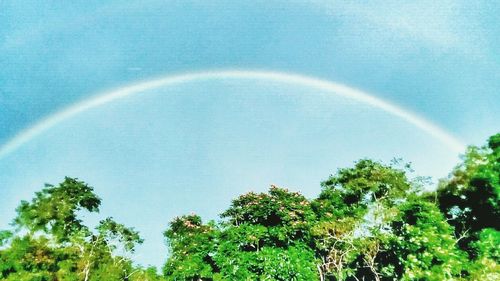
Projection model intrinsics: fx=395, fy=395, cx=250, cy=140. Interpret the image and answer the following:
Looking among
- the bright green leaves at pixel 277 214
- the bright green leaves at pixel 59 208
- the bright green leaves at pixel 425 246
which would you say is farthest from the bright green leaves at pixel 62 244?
the bright green leaves at pixel 425 246

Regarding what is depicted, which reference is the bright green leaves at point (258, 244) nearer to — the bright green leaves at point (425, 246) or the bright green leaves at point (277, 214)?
the bright green leaves at point (277, 214)

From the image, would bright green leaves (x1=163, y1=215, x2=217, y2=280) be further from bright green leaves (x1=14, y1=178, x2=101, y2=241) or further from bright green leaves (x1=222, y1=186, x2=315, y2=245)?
bright green leaves (x1=14, y1=178, x2=101, y2=241)

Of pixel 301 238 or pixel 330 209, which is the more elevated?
pixel 330 209

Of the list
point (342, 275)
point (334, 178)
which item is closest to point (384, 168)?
point (334, 178)

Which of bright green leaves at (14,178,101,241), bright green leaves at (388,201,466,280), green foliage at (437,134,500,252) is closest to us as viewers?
bright green leaves at (388,201,466,280)

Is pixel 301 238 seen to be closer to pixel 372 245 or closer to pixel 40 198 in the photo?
pixel 372 245

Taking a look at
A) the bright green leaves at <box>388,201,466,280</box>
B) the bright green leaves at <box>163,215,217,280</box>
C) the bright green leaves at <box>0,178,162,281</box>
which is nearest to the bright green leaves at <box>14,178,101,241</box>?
the bright green leaves at <box>0,178,162,281</box>

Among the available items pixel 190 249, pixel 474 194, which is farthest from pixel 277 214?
pixel 474 194

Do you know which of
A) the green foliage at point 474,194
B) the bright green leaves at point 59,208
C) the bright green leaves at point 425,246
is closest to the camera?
the bright green leaves at point 425,246
